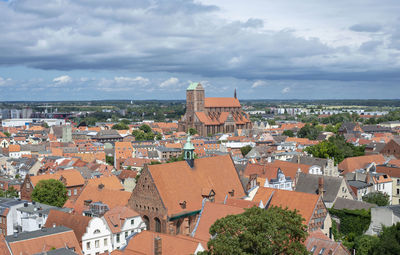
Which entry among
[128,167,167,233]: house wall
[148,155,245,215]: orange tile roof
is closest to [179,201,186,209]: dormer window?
[148,155,245,215]: orange tile roof

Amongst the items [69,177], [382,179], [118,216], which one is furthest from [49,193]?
[382,179]

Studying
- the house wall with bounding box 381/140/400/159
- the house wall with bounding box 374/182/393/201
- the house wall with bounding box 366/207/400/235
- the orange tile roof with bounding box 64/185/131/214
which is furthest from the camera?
the house wall with bounding box 381/140/400/159

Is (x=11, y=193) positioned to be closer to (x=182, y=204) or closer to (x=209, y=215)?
(x=182, y=204)

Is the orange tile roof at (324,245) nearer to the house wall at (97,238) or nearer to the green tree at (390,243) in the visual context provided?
the green tree at (390,243)

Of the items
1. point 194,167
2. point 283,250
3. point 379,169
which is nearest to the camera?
point 283,250

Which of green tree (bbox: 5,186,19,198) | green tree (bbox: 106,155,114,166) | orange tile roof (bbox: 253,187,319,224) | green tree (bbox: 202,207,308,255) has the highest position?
green tree (bbox: 202,207,308,255)

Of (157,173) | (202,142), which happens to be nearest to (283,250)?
(157,173)

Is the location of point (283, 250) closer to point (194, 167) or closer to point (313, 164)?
point (194, 167)

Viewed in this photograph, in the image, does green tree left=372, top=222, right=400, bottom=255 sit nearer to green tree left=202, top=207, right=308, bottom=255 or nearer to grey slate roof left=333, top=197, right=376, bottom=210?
green tree left=202, top=207, right=308, bottom=255
